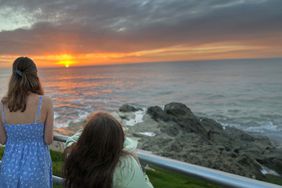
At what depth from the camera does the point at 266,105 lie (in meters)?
46.7

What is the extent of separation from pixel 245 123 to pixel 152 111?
10.0 meters

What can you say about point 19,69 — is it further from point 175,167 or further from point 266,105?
point 266,105

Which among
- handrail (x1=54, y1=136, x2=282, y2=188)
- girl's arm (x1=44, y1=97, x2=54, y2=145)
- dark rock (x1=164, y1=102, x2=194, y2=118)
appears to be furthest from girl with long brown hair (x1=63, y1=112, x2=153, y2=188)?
dark rock (x1=164, y1=102, x2=194, y2=118)

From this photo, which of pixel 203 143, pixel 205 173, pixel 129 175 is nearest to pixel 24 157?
pixel 129 175

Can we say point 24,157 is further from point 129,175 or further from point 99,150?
point 129,175

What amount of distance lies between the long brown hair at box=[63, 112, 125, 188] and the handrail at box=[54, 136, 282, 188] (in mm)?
226

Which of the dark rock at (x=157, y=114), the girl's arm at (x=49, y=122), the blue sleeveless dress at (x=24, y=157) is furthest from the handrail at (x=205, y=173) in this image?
the dark rock at (x=157, y=114)

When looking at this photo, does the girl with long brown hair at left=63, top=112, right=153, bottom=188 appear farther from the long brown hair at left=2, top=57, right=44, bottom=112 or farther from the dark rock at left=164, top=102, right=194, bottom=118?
the dark rock at left=164, top=102, right=194, bottom=118

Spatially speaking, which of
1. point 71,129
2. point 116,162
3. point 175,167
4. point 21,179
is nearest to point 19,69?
point 21,179

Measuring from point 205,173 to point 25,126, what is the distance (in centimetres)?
171

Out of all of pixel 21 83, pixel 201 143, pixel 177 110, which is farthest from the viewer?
pixel 177 110

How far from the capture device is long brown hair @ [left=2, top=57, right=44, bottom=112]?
8.92 ft

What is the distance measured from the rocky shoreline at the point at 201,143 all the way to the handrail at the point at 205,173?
14.9 m

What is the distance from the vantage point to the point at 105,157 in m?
1.87
